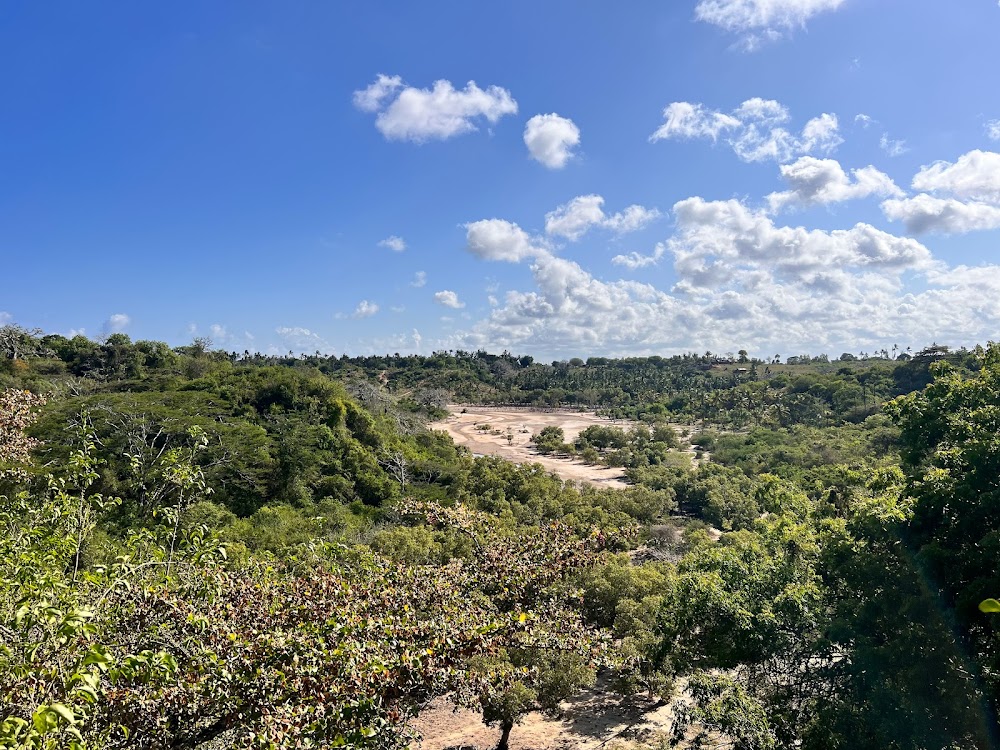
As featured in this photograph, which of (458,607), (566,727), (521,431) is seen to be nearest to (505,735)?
(566,727)

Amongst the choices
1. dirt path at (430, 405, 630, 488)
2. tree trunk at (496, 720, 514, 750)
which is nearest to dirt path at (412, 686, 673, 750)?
tree trunk at (496, 720, 514, 750)

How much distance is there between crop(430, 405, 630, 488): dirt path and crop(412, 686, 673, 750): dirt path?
102 ft

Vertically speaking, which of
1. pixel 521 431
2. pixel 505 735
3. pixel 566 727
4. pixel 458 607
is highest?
pixel 458 607

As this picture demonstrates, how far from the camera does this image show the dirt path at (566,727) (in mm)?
15141

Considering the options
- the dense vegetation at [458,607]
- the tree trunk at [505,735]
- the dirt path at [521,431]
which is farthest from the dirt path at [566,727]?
the dirt path at [521,431]

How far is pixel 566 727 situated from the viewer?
16.0 metres

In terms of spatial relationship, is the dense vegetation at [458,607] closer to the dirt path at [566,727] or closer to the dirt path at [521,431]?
the dirt path at [566,727]

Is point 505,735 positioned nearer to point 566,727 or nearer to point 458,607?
point 566,727

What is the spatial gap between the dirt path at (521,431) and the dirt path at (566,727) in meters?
31.0

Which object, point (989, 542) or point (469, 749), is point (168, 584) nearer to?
point (989, 542)

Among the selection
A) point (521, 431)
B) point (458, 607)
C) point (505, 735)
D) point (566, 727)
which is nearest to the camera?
point (458, 607)

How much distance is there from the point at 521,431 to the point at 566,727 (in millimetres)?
65659

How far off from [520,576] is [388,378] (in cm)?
12396

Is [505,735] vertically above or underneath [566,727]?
above
